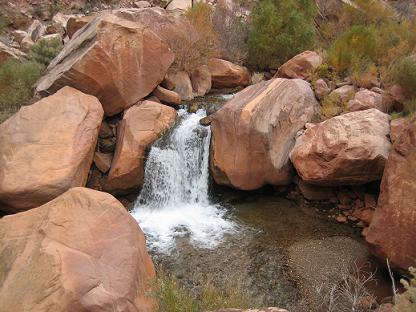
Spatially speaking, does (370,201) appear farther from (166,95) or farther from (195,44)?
(195,44)

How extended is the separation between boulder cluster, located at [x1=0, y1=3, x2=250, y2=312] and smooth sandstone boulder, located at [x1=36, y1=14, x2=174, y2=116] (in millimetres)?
20

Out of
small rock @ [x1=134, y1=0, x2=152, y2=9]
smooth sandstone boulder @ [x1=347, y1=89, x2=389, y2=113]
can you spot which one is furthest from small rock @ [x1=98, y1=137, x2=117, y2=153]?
small rock @ [x1=134, y1=0, x2=152, y2=9]

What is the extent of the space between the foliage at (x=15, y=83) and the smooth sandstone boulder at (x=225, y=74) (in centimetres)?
433

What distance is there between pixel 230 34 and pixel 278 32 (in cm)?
146

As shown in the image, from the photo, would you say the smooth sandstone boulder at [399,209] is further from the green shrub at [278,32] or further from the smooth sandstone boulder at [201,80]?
the green shrub at [278,32]

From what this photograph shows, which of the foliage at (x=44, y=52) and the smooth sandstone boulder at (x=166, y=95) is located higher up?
the foliage at (x=44, y=52)

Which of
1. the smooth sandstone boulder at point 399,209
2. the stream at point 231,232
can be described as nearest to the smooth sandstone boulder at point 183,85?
the stream at point 231,232

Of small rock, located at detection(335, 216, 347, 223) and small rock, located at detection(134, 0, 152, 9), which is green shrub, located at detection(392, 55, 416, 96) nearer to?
small rock, located at detection(335, 216, 347, 223)

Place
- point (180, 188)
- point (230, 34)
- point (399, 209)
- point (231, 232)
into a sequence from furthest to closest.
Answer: point (230, 34)
point (180, 188)
point (231, 232)
point (399, 209)

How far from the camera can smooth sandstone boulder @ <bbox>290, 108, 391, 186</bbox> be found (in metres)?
6.74

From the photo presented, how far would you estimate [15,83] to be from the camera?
8.87 m

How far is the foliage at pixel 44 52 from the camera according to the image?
10297mm

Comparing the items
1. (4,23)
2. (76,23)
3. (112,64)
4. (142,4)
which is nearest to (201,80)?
(112,64)

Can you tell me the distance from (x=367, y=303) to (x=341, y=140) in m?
2.74
